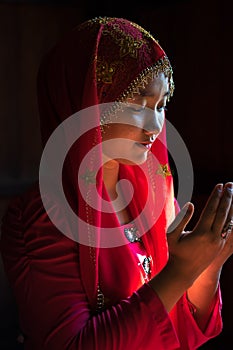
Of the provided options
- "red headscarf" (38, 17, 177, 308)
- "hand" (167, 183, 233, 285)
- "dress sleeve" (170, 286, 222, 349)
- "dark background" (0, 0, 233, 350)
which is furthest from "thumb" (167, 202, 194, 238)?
"dark background" (0, 0, 233, 350)

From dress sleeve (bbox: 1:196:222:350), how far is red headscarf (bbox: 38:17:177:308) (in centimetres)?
3

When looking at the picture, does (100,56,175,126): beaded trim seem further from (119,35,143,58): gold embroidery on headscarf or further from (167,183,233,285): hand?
(167,183,233,285): hand

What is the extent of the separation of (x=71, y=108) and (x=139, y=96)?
12 cm

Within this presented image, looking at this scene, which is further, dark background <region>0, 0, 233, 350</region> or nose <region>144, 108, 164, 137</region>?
dark background <region>0, 0, 233, 350</region>

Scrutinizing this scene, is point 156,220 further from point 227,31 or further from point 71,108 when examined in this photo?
point 227,31

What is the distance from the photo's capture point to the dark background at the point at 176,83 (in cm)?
162

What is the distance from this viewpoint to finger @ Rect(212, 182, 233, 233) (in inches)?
34.0

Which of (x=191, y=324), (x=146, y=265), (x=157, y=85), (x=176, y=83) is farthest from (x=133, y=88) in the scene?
(x=176, y=83)

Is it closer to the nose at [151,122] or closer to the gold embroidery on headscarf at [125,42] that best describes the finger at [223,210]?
the nose at [151,122]

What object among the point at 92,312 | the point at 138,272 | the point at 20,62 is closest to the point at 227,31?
the point at 20,62

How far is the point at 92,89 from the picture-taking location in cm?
91

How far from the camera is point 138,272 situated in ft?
3.23

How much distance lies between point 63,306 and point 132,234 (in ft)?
0.82

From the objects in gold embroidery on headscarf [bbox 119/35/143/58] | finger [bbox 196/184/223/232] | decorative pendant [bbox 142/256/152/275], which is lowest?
decorative pendant [bbox 142/256/152/275]
